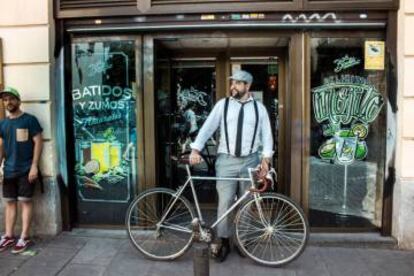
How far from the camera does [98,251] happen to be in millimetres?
5527

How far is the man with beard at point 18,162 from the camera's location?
562 cm

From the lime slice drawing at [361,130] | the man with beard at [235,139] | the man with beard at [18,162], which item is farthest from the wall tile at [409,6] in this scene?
the man with beard at [18,162]

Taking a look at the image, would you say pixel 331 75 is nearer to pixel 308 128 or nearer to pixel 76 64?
pixel 308 128

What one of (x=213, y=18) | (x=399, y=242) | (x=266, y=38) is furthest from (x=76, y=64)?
(x=399, y=242)

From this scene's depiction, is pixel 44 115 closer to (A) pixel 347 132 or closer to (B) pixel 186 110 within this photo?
(B) pixel 186 110

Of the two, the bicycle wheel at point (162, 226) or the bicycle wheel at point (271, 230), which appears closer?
the bicycle wheel at point (271, 230)

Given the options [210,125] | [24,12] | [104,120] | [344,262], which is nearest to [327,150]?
[344,262]

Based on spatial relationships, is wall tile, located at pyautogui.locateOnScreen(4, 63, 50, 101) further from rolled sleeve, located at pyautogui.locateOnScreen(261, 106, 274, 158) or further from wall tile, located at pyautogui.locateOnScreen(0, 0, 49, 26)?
rolled sleeve, located at pyautogui.locateOnScreen(261, 106, 274, 158)

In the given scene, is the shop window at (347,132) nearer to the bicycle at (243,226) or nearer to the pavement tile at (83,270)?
the bicycle at (243,226)

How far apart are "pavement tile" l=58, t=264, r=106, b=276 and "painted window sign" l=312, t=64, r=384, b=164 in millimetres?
2826

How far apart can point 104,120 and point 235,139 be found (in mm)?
1914

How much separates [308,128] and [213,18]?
1.65 metres

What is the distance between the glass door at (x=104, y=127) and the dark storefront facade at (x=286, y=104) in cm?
1

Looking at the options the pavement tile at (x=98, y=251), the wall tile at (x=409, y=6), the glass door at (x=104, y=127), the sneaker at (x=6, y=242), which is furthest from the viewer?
the glass door at (x=104, y=127)
